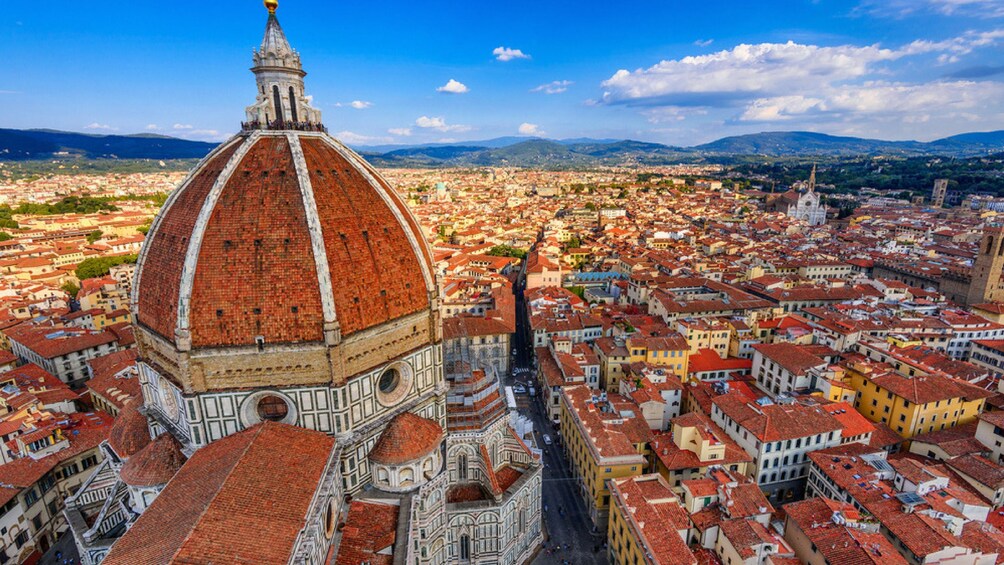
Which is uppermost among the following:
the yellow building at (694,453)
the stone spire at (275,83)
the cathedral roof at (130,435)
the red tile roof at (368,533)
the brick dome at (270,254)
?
the stone spire at (275,83)

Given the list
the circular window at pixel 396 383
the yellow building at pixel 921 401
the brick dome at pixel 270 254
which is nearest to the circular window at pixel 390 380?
the circular window at pixel 396 383

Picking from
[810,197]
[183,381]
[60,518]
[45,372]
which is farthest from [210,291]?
[810,197]

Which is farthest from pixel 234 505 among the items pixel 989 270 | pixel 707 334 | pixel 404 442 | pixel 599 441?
pixel 989 270

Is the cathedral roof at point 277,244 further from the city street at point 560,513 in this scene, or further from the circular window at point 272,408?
the city street at point 560,513

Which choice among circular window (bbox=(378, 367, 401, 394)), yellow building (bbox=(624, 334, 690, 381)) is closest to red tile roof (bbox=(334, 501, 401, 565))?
circular window (bbox=(378, 367, 401, 394))

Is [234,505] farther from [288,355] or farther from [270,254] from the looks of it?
[270,254]

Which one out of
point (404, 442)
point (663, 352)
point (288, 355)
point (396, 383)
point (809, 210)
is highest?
point (288, 355)

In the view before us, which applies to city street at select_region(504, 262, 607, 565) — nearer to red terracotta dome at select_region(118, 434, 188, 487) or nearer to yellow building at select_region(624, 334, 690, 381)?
yellow building at select_region(624, 334, 690, 381)
